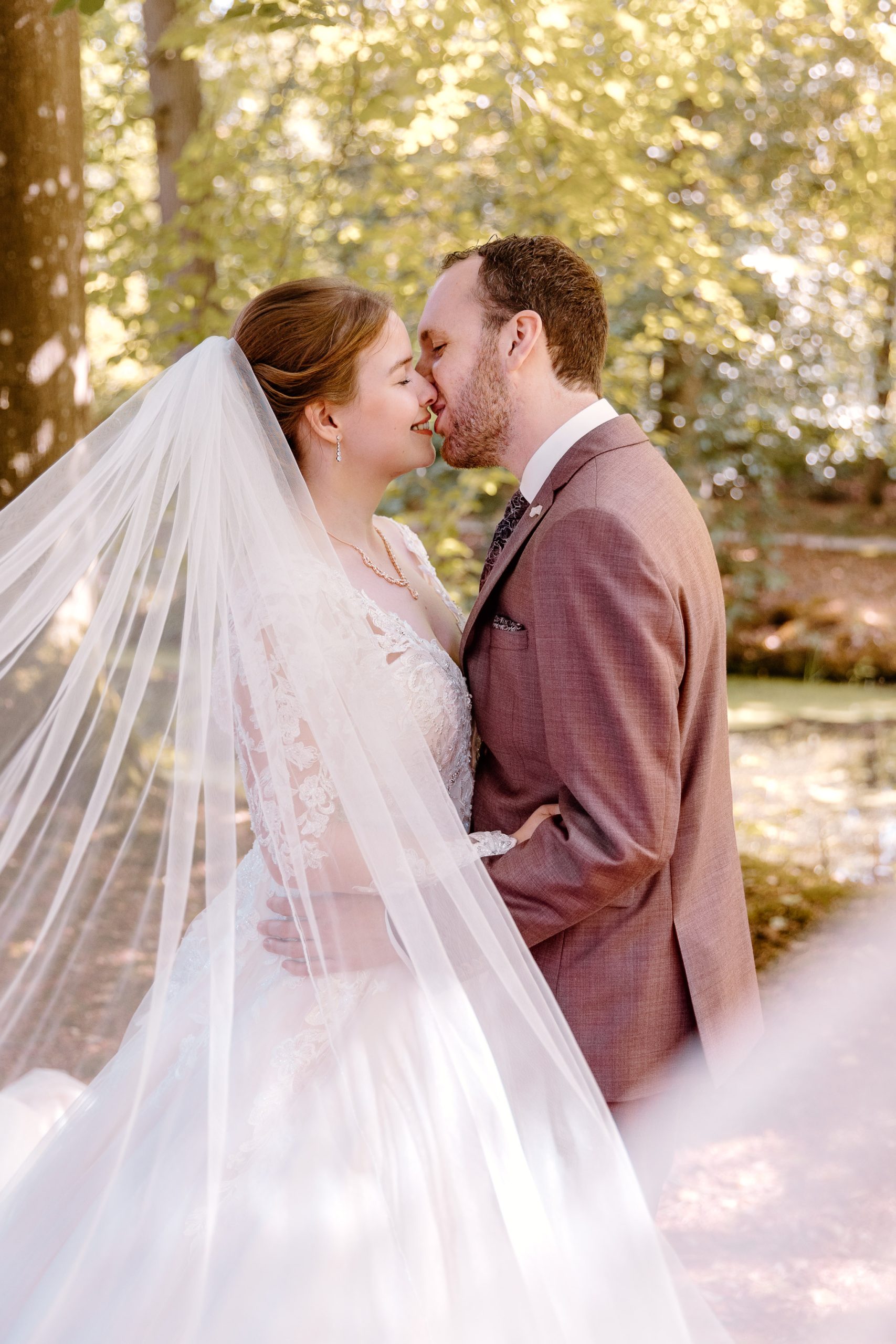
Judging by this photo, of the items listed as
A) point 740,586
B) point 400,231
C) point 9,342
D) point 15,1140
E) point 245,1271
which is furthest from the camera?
point 740,586

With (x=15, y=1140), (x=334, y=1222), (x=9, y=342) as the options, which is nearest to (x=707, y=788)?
(x=334, y=1222)

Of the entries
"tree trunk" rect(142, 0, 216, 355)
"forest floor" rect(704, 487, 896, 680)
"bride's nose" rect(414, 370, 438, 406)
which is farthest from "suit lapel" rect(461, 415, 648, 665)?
"forest floor" rect(704, 487, 896, 680)

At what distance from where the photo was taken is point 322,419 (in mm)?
2359

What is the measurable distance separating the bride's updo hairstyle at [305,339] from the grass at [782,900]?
3.56 m

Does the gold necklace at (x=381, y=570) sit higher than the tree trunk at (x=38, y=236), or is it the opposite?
the tree trunk at (x=38, y=236)

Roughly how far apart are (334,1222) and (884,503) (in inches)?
583

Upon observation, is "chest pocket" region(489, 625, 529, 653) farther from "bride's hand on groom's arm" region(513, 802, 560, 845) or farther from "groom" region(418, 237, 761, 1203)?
"bride's hand on groom's arm" region(513, 802, 560, 845)

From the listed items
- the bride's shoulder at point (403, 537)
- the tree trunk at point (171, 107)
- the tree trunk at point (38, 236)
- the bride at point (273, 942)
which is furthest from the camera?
the tree trunk at point (171, 107)

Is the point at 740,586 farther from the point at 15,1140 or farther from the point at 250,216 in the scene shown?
the point at 15,1140

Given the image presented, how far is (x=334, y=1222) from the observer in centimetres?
184

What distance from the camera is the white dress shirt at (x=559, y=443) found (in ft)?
7.14

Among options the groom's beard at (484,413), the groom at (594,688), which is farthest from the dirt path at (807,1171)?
the groom's beard at (484,413)

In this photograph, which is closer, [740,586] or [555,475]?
[555,475]

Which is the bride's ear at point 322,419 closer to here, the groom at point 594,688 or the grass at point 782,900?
the groom at point 594,688
